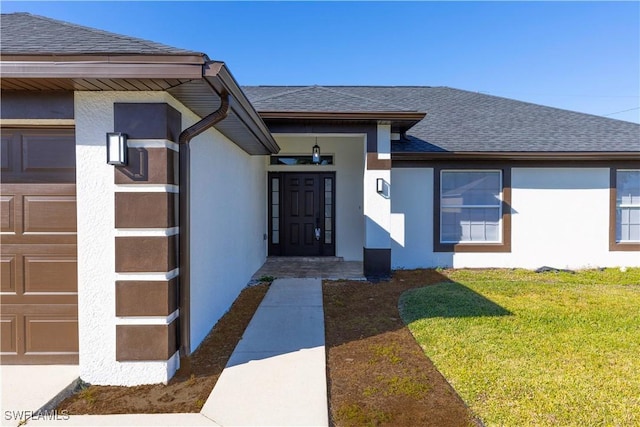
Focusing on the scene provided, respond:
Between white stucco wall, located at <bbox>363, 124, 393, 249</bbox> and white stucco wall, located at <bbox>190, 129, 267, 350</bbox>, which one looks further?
white stucco wall, located at <bbox>363, 124, 393, 249</bbox>

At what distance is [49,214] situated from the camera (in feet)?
10.3

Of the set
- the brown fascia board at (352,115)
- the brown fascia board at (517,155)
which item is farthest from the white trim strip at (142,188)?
the brown fascia board at (517,155)

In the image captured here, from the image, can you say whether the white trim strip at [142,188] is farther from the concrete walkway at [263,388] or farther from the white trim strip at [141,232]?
the concrete walkway at [263,388]

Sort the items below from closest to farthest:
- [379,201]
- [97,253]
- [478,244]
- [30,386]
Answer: [30,386], [97,253], [379,201], [478,244]

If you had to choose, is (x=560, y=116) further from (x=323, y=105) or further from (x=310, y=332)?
(x=310, y=332)

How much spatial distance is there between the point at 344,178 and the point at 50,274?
275 inches

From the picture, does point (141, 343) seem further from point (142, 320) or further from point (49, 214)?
point (49, 214)

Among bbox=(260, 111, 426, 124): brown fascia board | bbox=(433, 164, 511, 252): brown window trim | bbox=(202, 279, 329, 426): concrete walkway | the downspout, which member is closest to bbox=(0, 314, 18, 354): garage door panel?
the downspout

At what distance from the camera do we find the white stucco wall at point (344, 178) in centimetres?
920

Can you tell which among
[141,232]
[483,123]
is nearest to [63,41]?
[141,232]

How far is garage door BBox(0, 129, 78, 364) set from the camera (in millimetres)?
3143

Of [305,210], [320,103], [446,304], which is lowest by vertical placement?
[446,304]

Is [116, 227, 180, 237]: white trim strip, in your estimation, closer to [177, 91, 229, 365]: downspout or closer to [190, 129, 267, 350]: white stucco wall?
[177, 91, 229, 365]: downspout

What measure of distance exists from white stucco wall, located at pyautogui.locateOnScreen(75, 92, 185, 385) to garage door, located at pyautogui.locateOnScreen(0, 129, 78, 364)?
0.61 feet
